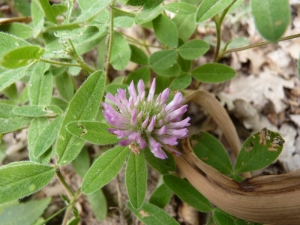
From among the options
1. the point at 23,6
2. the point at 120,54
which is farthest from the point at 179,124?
the point at 23,6

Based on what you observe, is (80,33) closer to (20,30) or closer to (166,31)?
(166,31)

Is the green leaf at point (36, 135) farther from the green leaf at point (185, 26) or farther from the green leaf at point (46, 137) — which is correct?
the green leaf at point (185, 26)

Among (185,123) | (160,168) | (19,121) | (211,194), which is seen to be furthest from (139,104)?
(19,121)

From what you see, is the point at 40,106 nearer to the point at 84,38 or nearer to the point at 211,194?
the point at 84,38

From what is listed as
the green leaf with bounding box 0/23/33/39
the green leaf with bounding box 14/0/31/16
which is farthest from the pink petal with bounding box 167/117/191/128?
the green leaf with bounding box 14/0/31/16

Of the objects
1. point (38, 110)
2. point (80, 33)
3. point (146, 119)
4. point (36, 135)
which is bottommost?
point (36, 135)

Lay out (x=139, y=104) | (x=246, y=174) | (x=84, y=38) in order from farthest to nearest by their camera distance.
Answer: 1. (x=246, y=174)
2. (x=84, y=38)
3. (x=139, y=104)
